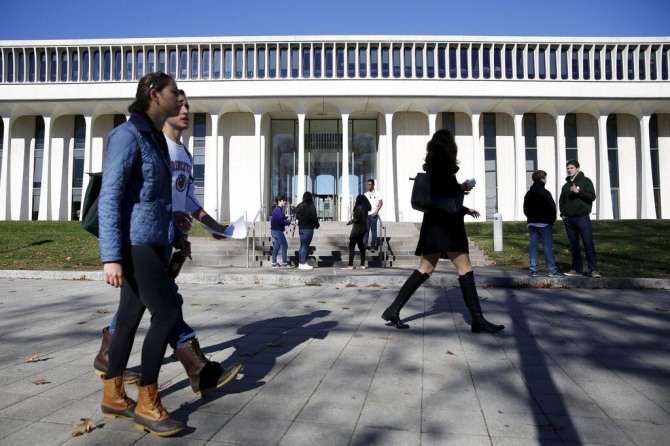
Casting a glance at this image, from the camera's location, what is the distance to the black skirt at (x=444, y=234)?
4.58 m

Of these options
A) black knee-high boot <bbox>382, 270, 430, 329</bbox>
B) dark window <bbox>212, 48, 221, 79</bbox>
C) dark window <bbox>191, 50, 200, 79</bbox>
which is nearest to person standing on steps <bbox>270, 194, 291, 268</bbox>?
black knee-high boot <bbox>382, 270, 430, 329</bbox>

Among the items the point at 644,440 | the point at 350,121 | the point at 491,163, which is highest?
the point at 350,121

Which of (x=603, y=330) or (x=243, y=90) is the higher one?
(x=243, y=90)

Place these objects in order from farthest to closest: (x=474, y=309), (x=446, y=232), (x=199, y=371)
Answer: (x=474, y=309), (x=446, y=232), (x=199, y=371)

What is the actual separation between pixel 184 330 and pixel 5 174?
37327mm

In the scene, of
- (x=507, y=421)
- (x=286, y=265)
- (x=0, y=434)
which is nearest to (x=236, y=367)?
(x=0, y=434)

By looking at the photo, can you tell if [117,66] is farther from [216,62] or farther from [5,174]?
[5,174]

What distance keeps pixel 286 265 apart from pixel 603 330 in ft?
28.2

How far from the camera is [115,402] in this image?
2.49 m

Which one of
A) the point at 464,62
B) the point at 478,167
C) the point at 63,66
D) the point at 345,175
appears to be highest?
the point at 63,66

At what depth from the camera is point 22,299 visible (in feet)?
22.9

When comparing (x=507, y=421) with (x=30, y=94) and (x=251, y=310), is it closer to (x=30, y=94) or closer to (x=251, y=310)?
(x=251, y=310)

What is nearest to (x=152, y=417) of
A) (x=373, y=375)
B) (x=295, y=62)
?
(x=373, y=375)

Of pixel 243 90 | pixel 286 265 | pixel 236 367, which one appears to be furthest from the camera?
pixel 243 90
